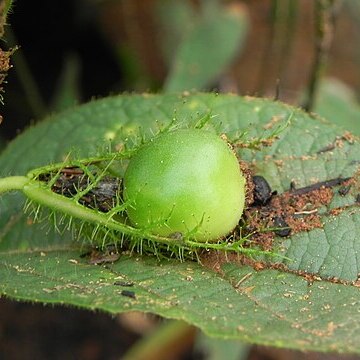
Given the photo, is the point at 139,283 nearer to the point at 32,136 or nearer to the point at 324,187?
the point at 324,187

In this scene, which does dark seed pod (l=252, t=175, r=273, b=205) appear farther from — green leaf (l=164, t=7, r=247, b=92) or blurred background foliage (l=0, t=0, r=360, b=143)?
blurred background foliage (l=0, t=0, r=360, b=143)

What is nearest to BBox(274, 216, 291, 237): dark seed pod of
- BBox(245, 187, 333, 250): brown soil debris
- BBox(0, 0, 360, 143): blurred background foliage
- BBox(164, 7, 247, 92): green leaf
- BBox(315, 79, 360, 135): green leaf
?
BBox(245, 187, 333, 250): brown soil debris

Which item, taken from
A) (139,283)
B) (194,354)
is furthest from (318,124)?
(194,354)

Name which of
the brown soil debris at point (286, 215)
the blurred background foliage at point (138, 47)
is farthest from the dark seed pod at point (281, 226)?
the blurred background foliage at point (138, 47)

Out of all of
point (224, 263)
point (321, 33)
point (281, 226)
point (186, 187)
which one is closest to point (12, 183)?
point (186, 187)

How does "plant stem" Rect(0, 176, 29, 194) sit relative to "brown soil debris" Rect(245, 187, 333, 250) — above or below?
above

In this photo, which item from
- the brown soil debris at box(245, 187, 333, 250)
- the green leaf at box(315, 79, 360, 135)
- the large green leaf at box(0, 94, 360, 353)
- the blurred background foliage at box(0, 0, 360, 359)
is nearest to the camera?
the large green leaf at box(0, 94, 360, 353)
